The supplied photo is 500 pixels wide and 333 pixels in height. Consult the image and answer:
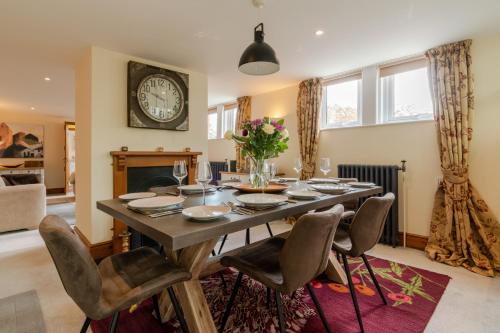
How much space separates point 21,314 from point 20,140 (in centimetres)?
688

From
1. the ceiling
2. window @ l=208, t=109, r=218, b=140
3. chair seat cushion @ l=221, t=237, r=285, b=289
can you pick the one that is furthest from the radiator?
window @ l=208, t=109, r=218, b=140

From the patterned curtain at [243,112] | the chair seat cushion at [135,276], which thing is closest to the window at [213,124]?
the patterned curtain at [243,112]

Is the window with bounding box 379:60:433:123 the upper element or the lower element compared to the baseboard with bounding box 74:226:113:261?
upper

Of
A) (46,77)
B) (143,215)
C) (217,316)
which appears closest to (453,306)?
(217,316)

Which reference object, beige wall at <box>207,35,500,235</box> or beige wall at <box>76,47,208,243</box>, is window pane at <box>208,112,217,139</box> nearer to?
beige wall at <box>207,35,500,235</box>

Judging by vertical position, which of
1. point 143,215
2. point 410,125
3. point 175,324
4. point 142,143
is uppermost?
point 410,125

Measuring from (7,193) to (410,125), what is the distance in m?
5.35

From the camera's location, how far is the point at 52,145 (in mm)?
7195

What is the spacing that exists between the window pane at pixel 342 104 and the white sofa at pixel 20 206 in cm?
449

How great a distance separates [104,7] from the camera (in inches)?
80.6

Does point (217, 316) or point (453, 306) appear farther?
point (453, 306)

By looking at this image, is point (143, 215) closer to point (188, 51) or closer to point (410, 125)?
point (188, 51)

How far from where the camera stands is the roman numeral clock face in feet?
10.1

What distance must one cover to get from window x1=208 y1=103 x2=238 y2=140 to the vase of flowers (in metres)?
3.73
